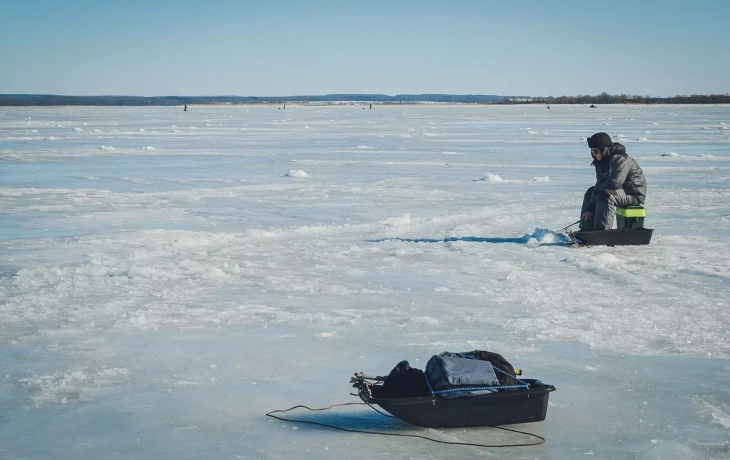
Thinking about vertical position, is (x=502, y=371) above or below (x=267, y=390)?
above

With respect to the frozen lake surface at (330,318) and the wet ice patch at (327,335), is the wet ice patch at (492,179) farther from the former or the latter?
the wet ice patch at (327,335)

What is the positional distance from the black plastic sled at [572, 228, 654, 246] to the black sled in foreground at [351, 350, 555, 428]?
469cm

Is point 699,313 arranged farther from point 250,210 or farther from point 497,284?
point 250,210

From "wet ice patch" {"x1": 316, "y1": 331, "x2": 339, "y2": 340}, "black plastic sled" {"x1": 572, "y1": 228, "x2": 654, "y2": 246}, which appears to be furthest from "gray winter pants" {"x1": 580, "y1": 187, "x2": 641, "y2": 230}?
"wet ice patch" {"x1": 316, "y1": 331, "x2": 339, "y2": 340}

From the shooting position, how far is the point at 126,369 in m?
4.45

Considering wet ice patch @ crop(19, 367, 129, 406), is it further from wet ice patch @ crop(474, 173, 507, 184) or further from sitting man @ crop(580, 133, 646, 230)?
wet ice patch @ crop(474, 173, 507, 184)

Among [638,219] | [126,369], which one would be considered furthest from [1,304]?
[638,219]

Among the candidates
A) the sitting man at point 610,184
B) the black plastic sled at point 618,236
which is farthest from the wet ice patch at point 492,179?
the black plastic sled at point 618,236

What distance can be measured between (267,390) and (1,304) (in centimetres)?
273

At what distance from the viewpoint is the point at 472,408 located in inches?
141

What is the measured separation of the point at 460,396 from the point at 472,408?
3.8 inches

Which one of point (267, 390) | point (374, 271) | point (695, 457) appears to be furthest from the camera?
point (374, 271)

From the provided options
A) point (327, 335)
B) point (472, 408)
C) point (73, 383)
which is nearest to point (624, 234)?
point (327, 335)

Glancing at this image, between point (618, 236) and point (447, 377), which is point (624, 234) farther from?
point (447, 377)
